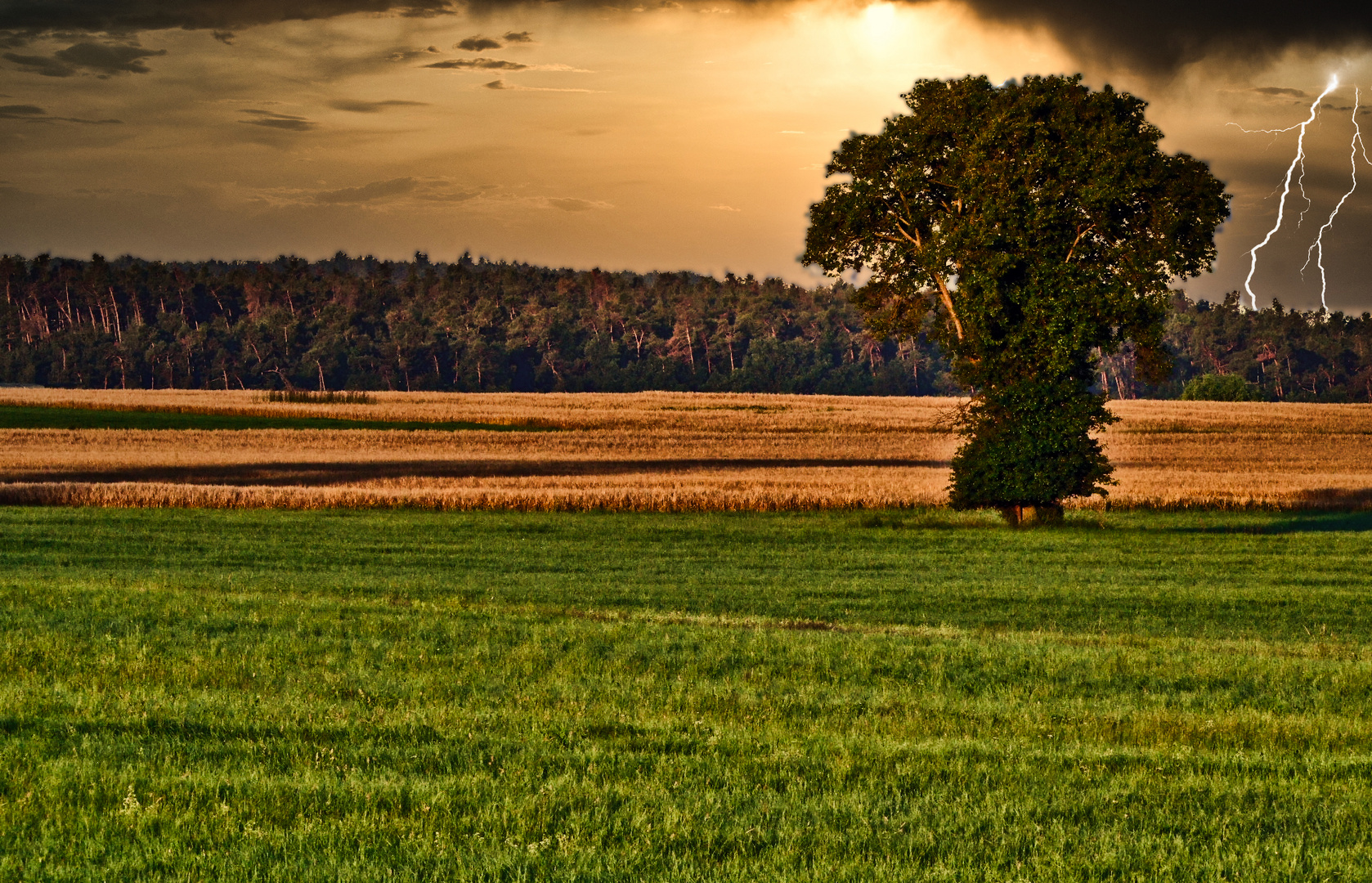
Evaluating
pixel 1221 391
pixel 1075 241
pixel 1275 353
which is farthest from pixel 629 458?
pixel 1275 353

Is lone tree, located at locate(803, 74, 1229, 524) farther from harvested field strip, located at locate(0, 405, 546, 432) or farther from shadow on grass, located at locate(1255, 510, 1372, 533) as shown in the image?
harvested field strip, located at locate(0, 405, 546, 432)

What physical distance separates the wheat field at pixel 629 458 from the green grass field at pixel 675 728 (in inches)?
655

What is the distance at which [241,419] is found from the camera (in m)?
81.4

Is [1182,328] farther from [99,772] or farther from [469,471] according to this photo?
[99,772]

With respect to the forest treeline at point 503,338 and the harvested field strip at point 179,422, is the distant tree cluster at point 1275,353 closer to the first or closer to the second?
the forest treeline at point 503,338

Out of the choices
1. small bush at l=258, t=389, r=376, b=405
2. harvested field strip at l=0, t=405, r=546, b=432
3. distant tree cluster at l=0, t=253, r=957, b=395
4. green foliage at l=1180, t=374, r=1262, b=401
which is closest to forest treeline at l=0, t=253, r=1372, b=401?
distant tree cluster at l=0, t=253, r=957, b=395

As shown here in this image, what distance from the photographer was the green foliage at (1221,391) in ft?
413

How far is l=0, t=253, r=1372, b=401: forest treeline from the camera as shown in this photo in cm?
16000

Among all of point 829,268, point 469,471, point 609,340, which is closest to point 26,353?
point 609,340

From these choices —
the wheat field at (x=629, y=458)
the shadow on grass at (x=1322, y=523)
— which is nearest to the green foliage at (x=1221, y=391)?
the wheat field at (x=629, y=458)

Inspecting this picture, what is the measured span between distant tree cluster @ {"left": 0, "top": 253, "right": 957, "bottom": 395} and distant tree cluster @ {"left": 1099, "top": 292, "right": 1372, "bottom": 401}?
1243 inches

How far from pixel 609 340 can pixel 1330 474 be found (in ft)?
400

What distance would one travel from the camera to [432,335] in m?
164

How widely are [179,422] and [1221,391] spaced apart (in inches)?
3760
